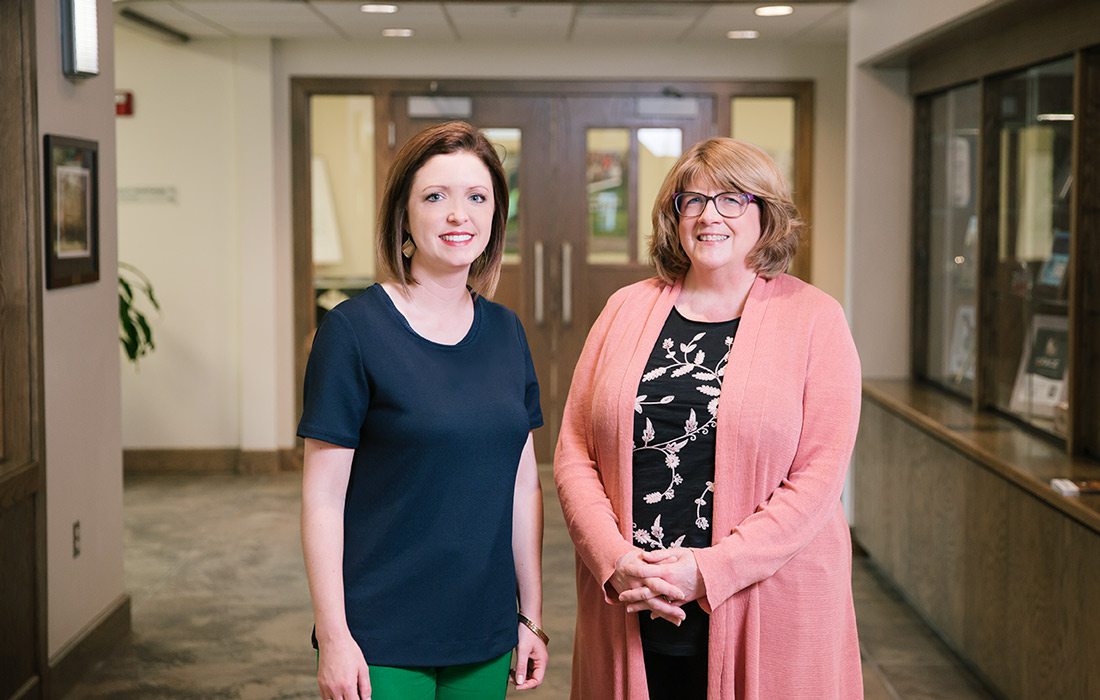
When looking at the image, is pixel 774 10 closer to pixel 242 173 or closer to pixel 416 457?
pixel 242 173

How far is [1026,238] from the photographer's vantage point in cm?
434

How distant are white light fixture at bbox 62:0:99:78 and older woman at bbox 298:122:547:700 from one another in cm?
228

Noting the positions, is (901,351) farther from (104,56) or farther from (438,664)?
(438,664)

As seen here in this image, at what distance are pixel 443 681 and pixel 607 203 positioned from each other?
586cm

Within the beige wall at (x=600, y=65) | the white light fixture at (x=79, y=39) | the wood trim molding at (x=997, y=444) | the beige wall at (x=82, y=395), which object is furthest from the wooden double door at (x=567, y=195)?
the white light fixture at (x=79, y=39)

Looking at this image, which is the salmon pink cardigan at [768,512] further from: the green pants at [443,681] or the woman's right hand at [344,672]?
the woman's right hand at [344,672]

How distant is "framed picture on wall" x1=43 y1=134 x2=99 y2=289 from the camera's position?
371 cm

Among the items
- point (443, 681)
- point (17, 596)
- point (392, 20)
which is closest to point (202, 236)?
point (392, 20)

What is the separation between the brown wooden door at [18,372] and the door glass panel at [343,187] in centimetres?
508

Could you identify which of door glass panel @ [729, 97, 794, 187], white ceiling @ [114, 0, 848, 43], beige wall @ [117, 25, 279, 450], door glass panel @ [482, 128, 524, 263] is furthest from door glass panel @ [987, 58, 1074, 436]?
beige wall @ [117, 25, 279, 450]

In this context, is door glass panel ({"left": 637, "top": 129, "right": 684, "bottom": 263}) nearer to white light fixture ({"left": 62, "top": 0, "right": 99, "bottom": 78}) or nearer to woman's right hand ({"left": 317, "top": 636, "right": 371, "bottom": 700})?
white light fixture ({"left": 62, "top": 0, "right": 99, "bottom": 78})

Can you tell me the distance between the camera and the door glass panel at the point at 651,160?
7535mm

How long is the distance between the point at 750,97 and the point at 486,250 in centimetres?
566

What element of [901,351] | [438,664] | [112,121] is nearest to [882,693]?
[901,351]
